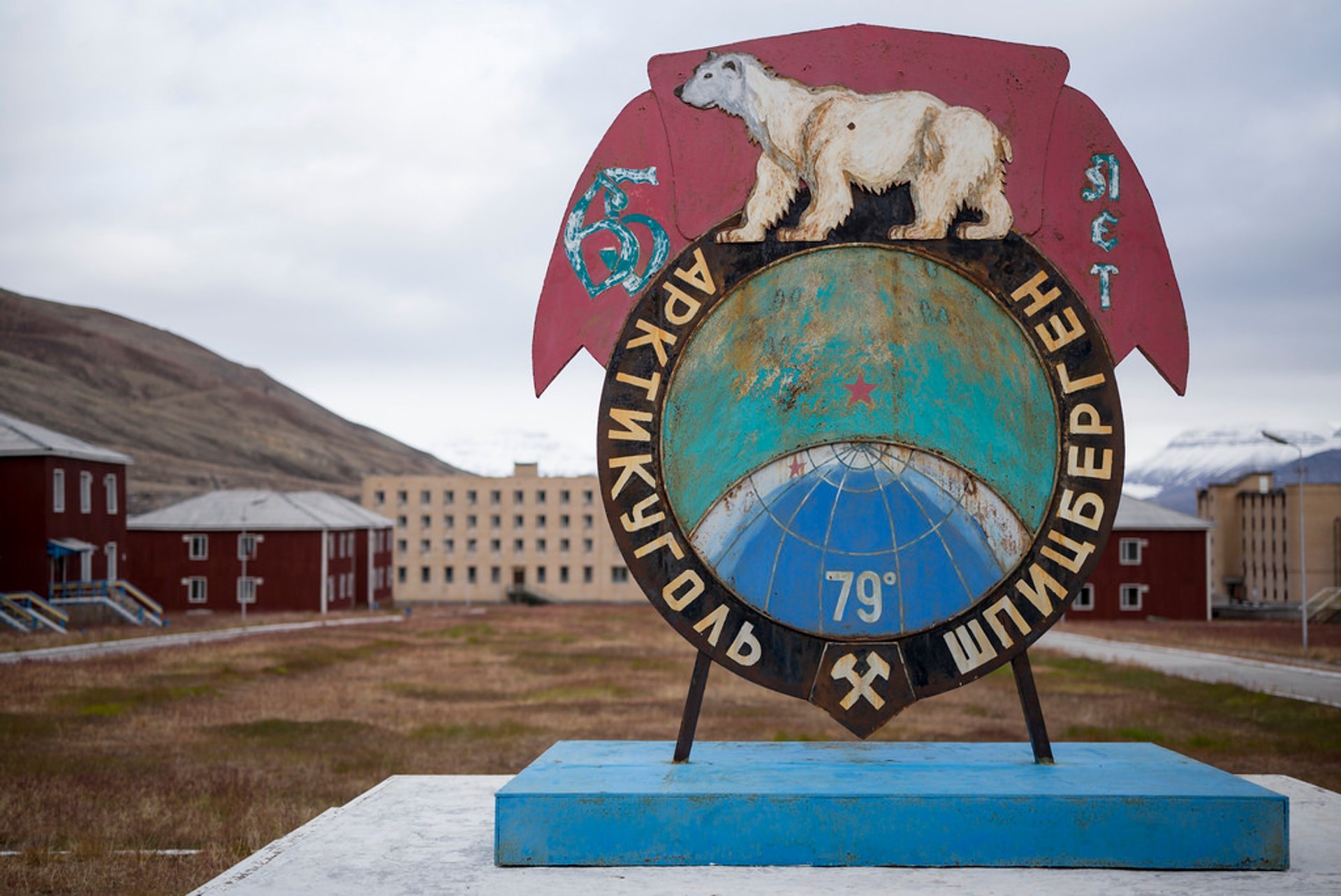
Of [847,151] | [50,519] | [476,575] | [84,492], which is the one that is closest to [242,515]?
[84,492]

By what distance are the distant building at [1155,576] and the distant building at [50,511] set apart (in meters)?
45.0

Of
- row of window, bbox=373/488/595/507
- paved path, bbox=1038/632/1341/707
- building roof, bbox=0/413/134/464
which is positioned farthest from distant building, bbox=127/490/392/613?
paved path, bbox=1038/632/1341/707

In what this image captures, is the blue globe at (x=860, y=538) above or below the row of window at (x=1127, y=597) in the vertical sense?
above

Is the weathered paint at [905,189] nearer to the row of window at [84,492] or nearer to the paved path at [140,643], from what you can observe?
the paved path at [140,643]

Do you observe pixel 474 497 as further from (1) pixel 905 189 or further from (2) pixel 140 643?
(1) pixel 905 189

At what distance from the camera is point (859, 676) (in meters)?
7.70

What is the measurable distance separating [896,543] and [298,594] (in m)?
59.5

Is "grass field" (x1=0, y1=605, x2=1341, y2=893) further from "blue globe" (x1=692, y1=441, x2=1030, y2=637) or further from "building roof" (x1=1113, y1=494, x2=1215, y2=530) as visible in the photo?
"building roof" (x1=1113, y1=494, x2=1215, y2=530)

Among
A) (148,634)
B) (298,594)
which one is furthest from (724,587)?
(298,594)

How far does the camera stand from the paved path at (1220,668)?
1046 inches

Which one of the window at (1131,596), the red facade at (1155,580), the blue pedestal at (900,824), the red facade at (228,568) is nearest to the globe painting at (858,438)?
the blue pedestal at (900,824)

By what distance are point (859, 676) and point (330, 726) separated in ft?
53.5

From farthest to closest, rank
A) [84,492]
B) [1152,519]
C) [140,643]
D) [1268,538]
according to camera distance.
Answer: [1268,538] → [1152,519] → [84,492] → [140,643]

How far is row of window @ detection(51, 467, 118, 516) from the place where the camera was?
151ft
